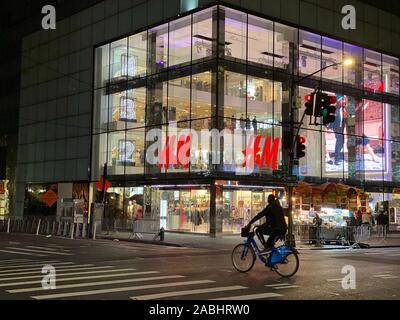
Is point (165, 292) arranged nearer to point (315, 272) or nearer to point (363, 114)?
point (315, 272)

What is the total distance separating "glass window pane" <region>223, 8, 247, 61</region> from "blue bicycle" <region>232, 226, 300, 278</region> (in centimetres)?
2292

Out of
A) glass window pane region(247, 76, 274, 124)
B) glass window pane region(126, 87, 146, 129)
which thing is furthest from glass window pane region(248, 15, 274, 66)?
glass window pane region(126, 87, 146, 129)

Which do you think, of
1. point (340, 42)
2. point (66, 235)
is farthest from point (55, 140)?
point (340, 42)

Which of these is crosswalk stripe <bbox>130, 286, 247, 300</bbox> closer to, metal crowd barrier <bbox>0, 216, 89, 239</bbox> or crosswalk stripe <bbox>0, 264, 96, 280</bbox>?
crosswalk stripe <bbox>0, 264, 96, 280</bbox>

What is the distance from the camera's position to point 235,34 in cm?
3594

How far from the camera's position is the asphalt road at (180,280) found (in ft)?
33.9

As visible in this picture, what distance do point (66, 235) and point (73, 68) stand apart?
18.9 meters

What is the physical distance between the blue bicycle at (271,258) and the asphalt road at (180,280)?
0.24 metres

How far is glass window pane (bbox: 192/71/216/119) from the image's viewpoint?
1374 inches

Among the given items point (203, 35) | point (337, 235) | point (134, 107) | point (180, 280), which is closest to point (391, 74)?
point (203, 35)

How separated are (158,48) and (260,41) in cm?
731

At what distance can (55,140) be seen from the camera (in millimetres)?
47406

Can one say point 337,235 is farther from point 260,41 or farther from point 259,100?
point 260,41

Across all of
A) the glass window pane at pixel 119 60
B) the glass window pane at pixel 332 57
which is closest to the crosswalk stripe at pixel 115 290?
the glass window pane at pixel 119 60
